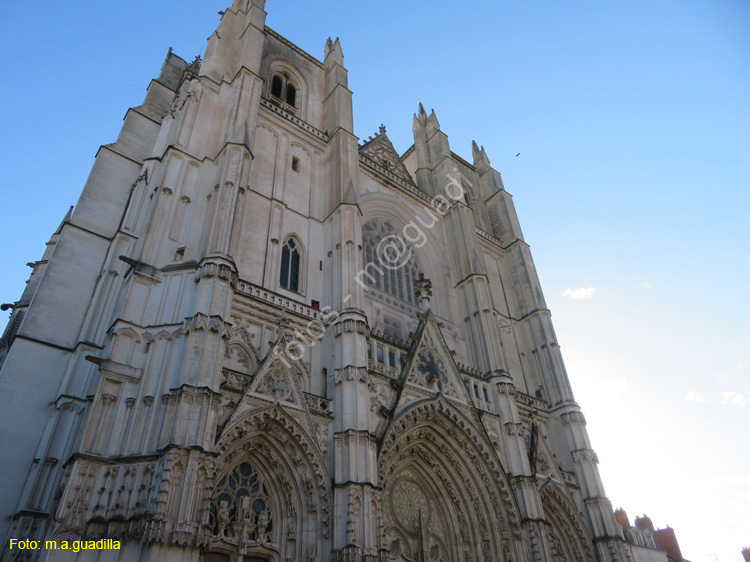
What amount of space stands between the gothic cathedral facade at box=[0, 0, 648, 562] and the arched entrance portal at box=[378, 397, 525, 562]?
7 centimetres

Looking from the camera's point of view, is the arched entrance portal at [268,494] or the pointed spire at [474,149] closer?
the arched entrance portal at [268,494]

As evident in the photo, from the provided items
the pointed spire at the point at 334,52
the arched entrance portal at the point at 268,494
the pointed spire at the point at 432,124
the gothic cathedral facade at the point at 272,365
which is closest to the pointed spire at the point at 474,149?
the pointed spire at the point at 432,124

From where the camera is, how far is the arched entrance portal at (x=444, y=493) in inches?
589

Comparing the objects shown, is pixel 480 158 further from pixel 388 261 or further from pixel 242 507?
pixel 242 507

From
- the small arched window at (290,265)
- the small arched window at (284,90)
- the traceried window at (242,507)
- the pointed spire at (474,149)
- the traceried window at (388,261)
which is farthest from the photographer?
the pointed spire at (474,149)

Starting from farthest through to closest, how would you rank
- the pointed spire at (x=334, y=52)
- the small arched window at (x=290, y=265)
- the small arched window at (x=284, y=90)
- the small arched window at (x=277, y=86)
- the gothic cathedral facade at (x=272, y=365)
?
the pointed spire at (x=334, y=52) < the small arched window at (x=277, y=86) < the small arched window at (x=284, y=90) < the small arched window at (x=290, y=265) < the gothic cathedral facade at (x=272, y=365)

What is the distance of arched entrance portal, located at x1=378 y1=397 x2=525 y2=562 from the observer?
1497 centimetres

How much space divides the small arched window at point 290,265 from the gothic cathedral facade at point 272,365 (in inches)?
2.5

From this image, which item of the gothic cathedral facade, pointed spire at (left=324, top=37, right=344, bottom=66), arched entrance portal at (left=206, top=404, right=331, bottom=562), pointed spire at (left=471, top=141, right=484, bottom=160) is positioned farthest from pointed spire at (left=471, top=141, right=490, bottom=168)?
arched entrance portal at (left=206, top=404, right=331, bottom=562)

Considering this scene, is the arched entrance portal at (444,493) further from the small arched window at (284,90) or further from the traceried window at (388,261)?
the small arched window at (284,90)

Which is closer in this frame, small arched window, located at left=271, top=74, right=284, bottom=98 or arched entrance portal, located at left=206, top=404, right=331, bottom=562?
arched entrance portal, located at left=206, top=404, right=331, bottom=562

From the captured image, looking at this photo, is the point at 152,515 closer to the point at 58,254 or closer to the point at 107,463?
the point at 107,463

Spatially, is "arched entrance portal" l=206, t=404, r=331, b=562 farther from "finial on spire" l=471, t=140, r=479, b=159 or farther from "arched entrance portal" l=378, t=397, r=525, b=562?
"finial on spire" l=471, t=140, r=479, b=159

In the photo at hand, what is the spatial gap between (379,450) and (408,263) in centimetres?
981
